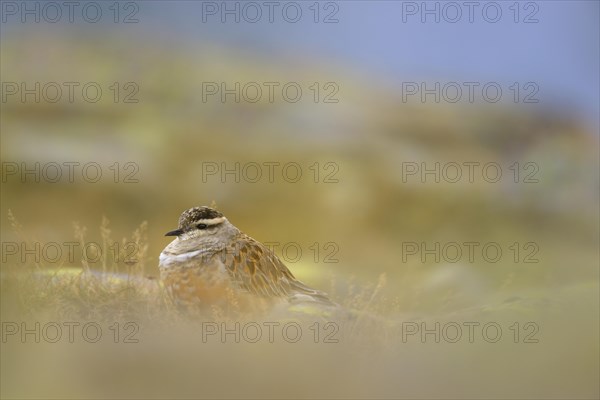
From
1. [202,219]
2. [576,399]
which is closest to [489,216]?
[576,399]

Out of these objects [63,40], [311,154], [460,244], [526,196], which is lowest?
[460,244]

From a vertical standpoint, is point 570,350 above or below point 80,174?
below

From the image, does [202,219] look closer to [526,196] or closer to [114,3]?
[114,3]

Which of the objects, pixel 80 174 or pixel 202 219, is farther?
pixel 80 174
